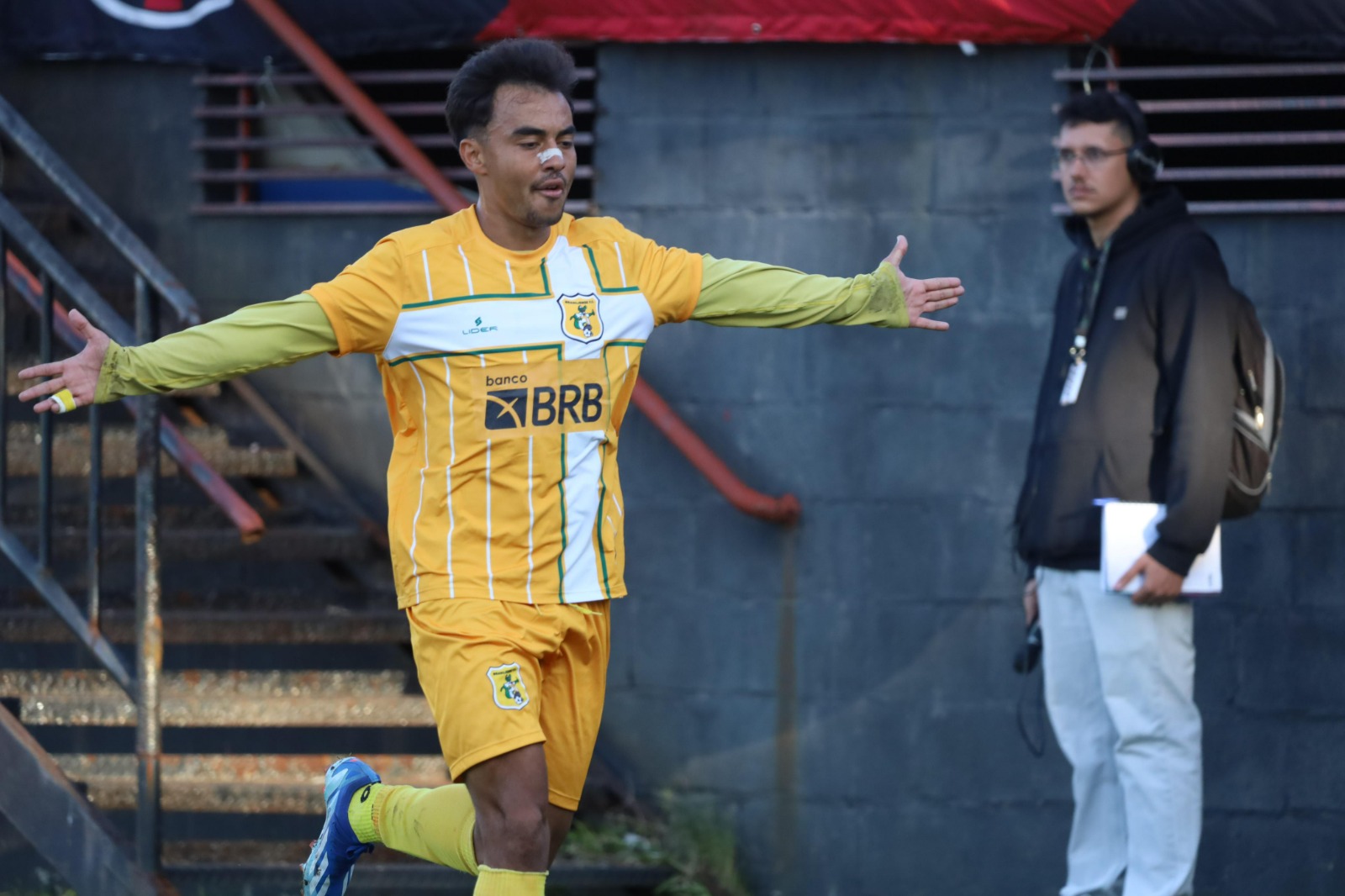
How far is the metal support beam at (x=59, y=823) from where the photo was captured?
15.2 feet

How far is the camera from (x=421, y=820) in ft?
13.3

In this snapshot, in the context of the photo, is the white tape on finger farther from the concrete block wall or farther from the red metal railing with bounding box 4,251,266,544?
the concrete block wall

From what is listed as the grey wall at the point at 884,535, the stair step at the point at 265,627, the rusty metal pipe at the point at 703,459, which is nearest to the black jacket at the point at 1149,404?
the grey wall at the point at 884,535

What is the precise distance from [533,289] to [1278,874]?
3.52m

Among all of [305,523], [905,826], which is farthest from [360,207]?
[905,826]

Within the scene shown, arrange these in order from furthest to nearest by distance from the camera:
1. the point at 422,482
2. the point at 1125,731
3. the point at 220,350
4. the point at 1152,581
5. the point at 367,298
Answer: the point at 1125,731
the point at 1152,581
the point at 422,482
the point at 367,298
the point at 220,350

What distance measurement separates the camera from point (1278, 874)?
5664 mm

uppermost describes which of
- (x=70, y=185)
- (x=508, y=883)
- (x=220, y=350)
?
(x=70, y=185)

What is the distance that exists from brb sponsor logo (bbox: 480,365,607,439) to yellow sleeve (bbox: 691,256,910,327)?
0.39m

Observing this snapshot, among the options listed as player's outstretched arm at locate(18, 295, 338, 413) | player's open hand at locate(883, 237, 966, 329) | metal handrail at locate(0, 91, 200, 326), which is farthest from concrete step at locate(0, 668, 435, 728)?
player's open hand at locate(883, 237, 966, 329)

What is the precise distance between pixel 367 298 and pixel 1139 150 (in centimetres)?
233

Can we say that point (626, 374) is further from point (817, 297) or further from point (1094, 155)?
point (1094, 155)

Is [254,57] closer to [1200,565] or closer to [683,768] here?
[683,768]

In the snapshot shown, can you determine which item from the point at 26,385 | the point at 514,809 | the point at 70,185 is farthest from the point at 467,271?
the point at 26,385
